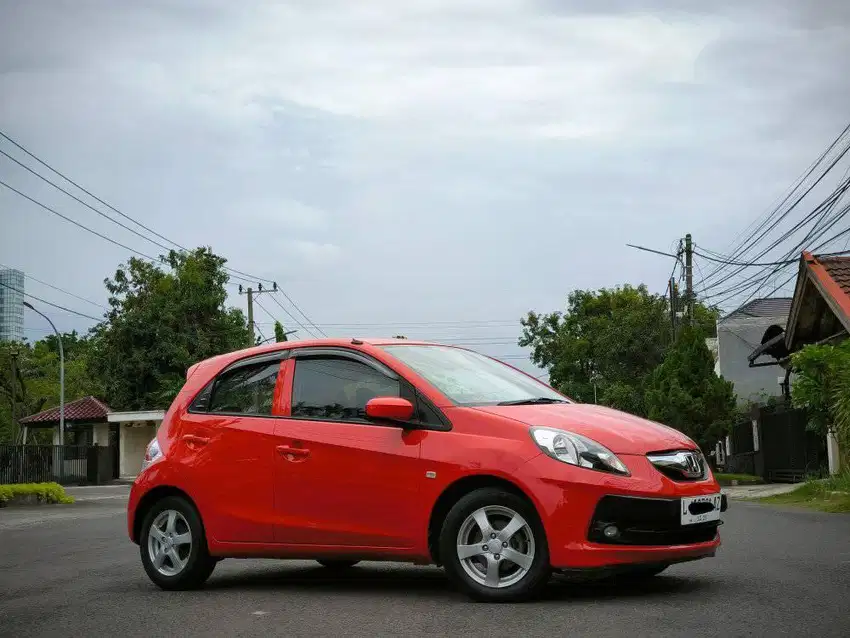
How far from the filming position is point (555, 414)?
7.65 m

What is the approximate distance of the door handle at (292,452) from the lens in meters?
8.28

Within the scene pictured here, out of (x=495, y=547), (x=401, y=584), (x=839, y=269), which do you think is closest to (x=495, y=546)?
(x=495, y=547)

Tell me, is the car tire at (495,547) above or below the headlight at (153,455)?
below

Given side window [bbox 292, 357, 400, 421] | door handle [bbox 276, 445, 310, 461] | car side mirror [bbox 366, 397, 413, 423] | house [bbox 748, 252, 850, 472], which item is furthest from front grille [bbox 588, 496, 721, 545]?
house [bbox 748, 252, 850, 472]

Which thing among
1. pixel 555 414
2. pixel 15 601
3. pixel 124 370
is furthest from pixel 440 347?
pixel 124 370

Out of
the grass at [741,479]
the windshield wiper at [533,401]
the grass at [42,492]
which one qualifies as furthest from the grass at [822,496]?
the grass at [42,492]

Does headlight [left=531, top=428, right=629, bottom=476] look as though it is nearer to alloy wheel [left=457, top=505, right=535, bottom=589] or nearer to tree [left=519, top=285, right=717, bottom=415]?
alloy wheel [left=457, top=505, right=535, bottom=589]

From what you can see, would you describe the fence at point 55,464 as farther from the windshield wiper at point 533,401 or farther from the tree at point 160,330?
the windshield wiper at point 533,401

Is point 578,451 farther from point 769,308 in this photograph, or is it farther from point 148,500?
point 769,308

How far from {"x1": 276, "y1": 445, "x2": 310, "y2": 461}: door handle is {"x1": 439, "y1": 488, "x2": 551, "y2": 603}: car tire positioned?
1286 millimetres

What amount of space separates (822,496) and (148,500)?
611 inches

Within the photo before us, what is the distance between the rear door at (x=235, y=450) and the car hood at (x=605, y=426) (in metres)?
1.76

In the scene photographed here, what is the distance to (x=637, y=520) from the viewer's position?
716 centimetres

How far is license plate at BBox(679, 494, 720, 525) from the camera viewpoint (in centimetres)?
733
